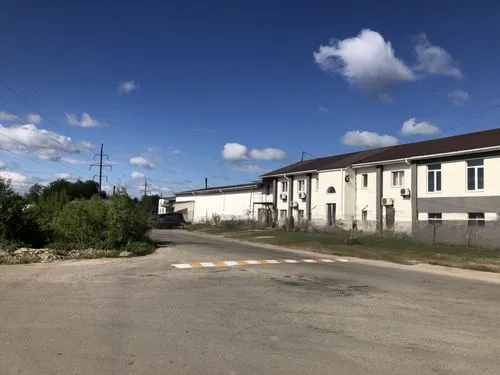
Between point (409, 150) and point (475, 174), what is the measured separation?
7.91 metres

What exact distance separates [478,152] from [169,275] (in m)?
23.2

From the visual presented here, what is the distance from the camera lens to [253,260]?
2080 cm

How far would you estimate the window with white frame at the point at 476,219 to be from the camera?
30.7 metres

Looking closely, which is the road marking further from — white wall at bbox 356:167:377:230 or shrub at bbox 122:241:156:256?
white wall at bbox 356:167:377:230

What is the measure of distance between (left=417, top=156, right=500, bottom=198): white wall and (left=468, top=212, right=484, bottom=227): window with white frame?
3.97ft

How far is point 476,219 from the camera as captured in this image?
101ft

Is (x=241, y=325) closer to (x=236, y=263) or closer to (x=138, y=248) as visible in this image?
(x=236, y=263)

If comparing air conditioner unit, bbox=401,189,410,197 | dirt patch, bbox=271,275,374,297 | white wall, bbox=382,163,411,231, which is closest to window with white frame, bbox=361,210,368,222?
white wall, bbox=382,163,411,231

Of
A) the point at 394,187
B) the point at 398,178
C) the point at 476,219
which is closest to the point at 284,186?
the point at 394,187

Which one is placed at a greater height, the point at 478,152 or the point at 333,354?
the point at 478,152

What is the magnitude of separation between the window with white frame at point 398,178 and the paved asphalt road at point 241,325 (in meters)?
23.2

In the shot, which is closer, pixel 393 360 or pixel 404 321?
pixel 393 360

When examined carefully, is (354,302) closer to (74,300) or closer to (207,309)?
(207,309)

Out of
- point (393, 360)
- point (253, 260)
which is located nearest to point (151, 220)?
point (253, 260)
